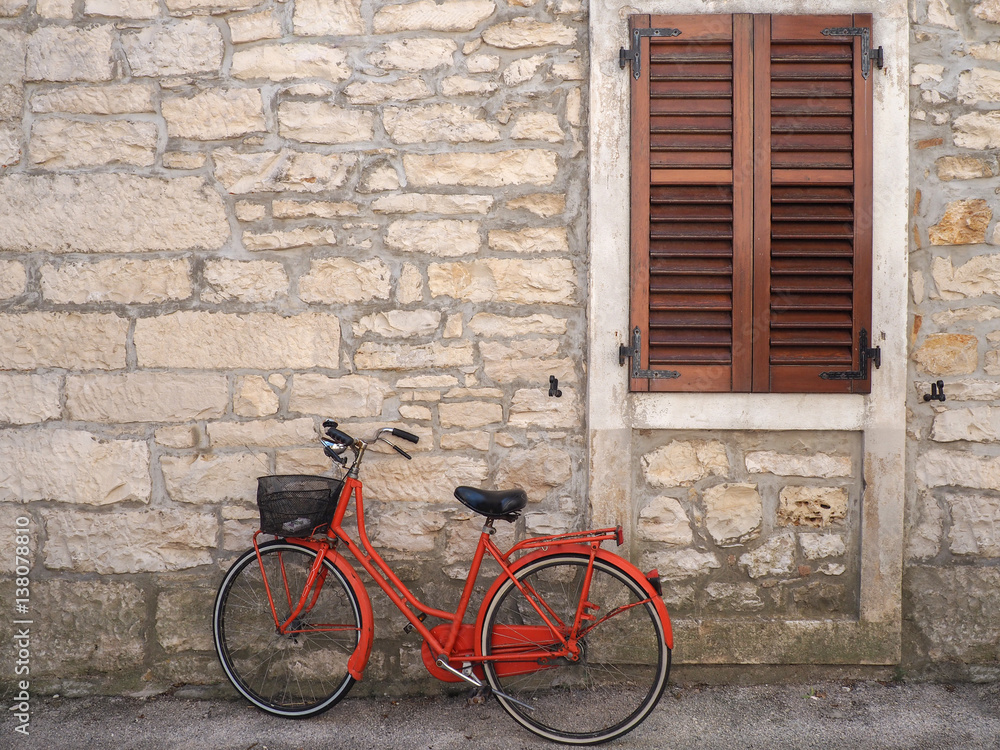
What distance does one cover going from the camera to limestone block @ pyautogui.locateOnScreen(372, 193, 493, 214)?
3209mm

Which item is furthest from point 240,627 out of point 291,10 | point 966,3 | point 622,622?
point 966,3

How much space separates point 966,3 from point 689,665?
319 centimetres

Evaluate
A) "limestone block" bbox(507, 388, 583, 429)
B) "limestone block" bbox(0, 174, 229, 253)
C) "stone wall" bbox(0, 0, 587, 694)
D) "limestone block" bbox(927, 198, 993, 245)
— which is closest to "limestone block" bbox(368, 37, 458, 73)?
"stone wall" bbox(0, 0, 587, 694)

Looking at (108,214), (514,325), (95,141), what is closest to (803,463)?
(514,325)

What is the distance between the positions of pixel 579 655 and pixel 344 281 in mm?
1885

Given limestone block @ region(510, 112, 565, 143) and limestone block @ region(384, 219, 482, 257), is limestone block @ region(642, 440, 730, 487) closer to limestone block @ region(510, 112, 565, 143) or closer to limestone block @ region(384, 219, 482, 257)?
limestone block @ region(384, 219, 482, 257)

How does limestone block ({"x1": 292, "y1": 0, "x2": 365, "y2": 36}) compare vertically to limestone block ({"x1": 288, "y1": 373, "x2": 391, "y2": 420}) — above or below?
above

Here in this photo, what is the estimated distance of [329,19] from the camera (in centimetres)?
320

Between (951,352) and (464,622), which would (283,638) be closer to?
(464,622)

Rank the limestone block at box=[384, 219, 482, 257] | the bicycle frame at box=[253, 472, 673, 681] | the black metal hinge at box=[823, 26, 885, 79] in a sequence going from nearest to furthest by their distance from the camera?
the bicycle frame at box=[253, 472, 673, 681], the black metal hinge at box=[823, 26, 885, 79], the limestone block at box=[384, 219, 482, 257]

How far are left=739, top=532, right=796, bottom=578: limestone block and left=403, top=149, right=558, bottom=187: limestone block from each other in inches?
75.0

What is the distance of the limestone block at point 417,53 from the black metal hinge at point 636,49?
2.43 feet

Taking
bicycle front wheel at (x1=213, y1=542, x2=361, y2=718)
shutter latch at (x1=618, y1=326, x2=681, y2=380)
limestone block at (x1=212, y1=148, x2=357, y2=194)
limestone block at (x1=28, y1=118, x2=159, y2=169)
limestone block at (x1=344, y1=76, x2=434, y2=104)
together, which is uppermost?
limestone block at (x1=344, y1=76, x2=434, y2=104)

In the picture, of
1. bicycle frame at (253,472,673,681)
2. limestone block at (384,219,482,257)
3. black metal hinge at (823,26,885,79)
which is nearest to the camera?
bicycle frame at (253,472,673,681)
